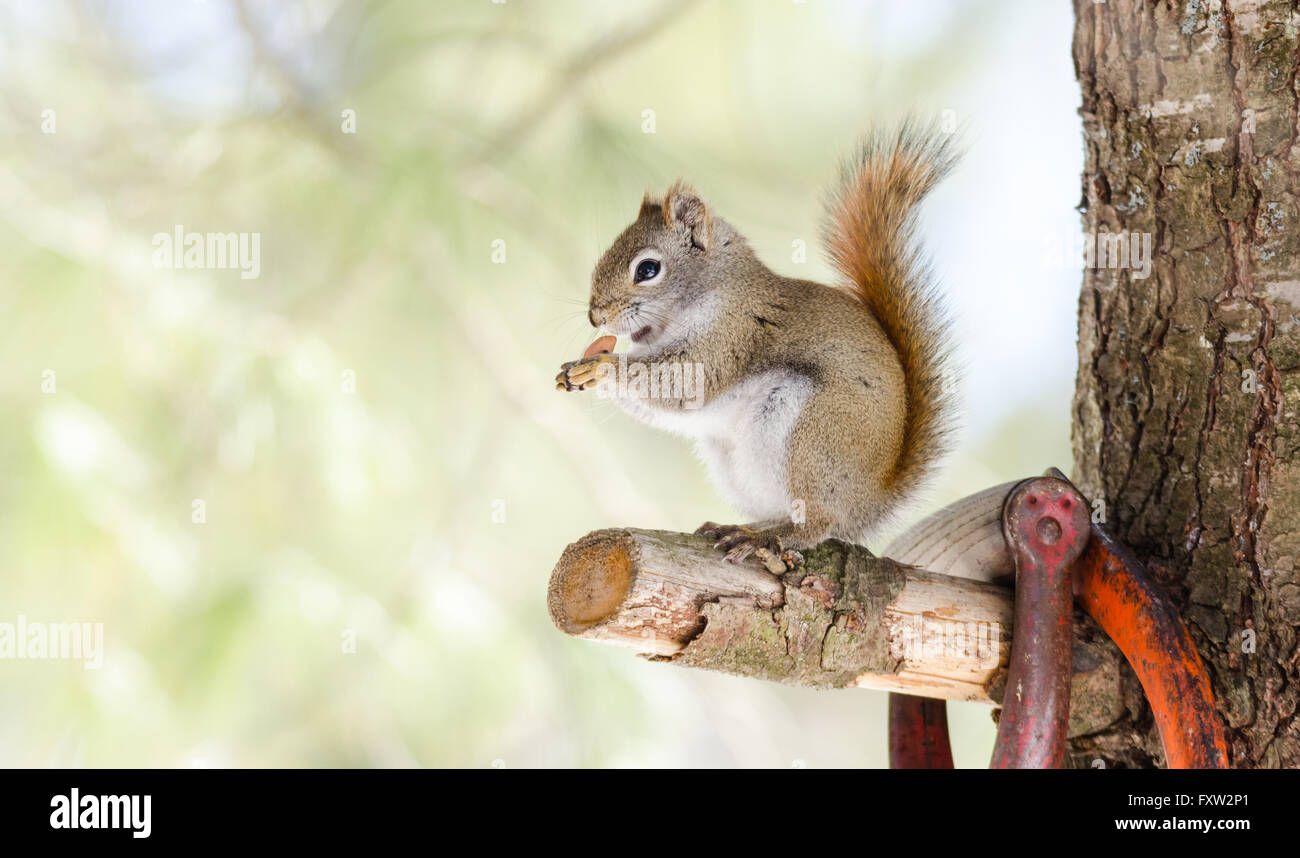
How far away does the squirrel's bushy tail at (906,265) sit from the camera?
1.42 metres

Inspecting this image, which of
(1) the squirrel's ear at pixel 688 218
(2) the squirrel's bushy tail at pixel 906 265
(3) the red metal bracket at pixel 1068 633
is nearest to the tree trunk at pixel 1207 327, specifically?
(3) the red metal bracket at pixel 1068 633

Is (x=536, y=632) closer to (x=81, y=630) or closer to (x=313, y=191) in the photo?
(x=81, y=630)

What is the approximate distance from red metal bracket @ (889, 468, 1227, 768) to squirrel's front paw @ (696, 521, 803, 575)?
0.25 m

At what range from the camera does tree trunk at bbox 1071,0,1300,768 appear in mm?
1163

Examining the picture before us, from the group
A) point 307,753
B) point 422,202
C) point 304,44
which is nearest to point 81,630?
point 307,753

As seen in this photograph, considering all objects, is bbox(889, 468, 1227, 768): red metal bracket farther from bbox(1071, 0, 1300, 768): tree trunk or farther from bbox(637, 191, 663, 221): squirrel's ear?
bbox(637, 191, 663, 221): squirrel's ear

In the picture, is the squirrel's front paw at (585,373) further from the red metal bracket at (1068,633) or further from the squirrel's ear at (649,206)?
the red metal bracket at (1068,633)

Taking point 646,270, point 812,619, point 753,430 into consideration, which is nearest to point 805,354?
point 753,430

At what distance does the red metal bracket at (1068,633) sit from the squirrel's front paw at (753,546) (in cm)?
25

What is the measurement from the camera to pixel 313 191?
5.84 feet

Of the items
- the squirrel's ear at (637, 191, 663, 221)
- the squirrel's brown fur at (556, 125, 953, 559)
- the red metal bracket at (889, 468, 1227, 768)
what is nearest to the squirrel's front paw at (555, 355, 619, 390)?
the squirrel's brown fur at (556, 125, 953, 559)

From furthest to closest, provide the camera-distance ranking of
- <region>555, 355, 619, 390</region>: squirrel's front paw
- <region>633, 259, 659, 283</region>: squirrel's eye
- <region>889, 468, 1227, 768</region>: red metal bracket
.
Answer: <region>633, 259, 659, 283</region>: squirrel's eye
<region>555, 355, 619, 390</region>: squirrel's front paw
<region>889, 468, 1227, 768</region>: red metal bracket
